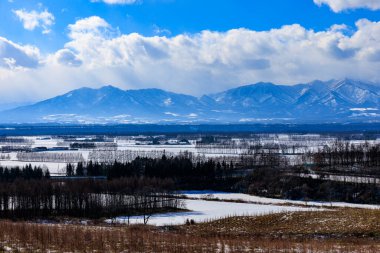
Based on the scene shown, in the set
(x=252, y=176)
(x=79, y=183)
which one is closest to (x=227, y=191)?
(x=252, y=176)

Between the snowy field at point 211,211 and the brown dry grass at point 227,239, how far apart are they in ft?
44.0

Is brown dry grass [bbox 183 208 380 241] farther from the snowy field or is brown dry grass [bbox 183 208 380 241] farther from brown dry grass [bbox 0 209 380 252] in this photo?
the snowy field

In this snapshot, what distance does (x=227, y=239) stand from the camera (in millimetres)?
21016

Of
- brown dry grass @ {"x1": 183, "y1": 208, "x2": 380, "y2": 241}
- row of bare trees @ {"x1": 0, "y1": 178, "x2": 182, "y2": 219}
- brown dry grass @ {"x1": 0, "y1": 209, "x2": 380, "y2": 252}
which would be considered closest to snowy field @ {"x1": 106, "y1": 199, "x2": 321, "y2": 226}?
row of bare trees @ {"x1": 0, "y1": 178, "x2": 182, "y2": 219}

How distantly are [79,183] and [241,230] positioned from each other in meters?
30.6

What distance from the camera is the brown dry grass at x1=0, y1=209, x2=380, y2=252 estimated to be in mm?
15959

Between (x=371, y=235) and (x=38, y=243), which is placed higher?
(x=38, y=243)

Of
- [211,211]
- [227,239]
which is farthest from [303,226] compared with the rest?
[211,211]

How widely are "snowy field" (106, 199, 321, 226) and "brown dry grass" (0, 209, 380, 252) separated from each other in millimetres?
13411

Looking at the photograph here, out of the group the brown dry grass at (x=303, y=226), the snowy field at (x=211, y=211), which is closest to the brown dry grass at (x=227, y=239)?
the brown dry grass at (x=303, y=226)

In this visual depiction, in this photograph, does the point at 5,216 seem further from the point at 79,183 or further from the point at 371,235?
the point at 371,235

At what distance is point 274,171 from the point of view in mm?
78938

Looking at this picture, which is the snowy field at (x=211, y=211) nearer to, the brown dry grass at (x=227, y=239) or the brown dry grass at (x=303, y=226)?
the brown dry grass at (x=303, y=226)

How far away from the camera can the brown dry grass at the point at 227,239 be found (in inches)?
628
